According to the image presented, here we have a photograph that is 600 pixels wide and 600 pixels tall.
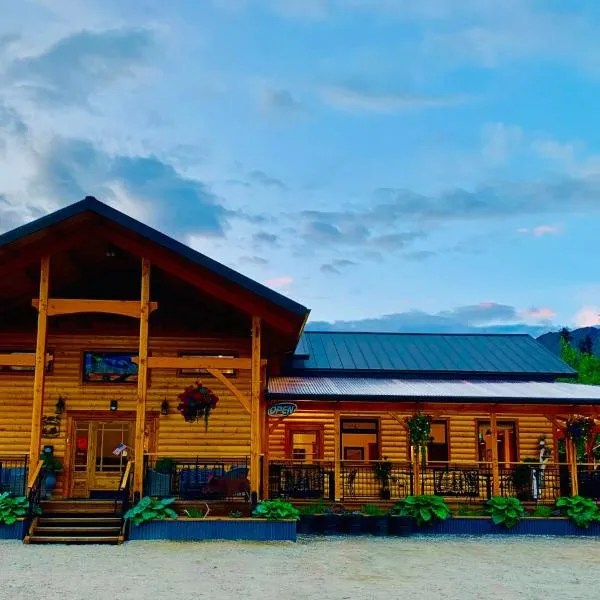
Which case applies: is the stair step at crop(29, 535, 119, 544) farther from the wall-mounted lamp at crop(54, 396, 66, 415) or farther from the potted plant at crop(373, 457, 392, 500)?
the potted plant at crop(373, 457, 392, 500)

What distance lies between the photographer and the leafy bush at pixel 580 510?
16.6m

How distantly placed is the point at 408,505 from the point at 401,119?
22596mm

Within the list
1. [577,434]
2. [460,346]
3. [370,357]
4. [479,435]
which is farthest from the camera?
[460,346]

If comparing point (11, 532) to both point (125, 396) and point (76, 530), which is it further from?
point (125, 396)

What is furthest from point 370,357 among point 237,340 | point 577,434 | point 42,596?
point 42,596

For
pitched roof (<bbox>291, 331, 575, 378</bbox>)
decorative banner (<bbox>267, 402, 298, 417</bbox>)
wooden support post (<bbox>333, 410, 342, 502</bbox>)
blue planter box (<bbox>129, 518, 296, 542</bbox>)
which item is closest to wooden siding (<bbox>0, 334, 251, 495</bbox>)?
decorative banner (<bbox>267, 402, 298, 417</bbox>)

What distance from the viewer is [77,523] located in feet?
49.4

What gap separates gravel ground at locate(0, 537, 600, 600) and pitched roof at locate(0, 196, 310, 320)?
16.6 ft

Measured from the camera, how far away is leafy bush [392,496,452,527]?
16.3 meters

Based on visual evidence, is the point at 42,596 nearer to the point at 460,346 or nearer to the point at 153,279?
the point at 153,279

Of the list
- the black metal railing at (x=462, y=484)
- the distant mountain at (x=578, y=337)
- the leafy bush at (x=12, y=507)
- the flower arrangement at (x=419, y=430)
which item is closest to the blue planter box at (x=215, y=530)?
the leafy bush at (x=12, y=507)

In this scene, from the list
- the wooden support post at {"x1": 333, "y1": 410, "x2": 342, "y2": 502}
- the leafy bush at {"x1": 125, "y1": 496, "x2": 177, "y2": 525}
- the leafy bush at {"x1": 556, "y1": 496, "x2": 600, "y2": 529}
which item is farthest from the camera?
the wooden support post at {"x1": 333, "y1": 410, "x2": 342, "y2": 502}

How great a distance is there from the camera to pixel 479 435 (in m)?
22.1

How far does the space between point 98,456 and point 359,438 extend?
24.0ft
